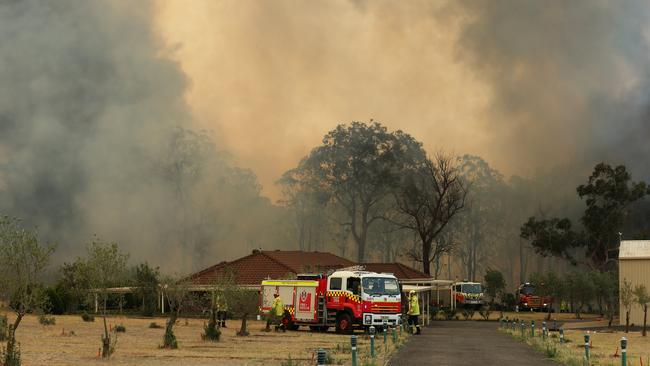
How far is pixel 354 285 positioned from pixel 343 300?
0.98m

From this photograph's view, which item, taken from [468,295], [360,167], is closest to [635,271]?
[468,295]

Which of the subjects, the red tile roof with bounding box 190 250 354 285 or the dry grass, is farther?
the red tile roof with bounding box 190 250 354 285

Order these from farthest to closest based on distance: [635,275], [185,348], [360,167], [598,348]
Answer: [360,167] → [635,275] → [598,348] → [185,348]

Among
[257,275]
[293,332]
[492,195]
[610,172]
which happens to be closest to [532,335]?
[293,332]

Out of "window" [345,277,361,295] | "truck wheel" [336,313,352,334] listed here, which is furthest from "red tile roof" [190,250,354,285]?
"window" [345,277,361,295]

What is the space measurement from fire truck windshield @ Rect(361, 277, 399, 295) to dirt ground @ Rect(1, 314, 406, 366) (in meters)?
3.15

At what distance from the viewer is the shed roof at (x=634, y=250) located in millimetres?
58713

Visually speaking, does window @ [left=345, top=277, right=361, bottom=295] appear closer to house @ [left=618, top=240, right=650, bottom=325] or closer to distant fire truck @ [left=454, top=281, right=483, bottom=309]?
house @ [left=618, top=240, right=650, bottom=325]

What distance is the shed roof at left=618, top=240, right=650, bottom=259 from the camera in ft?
193

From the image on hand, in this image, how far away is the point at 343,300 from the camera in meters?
45.9

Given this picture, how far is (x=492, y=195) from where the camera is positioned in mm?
159250

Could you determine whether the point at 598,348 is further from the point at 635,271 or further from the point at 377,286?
the point at 635,271

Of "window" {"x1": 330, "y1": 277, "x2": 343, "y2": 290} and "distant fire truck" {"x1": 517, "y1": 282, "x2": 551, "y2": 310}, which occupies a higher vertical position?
"window" {"x1": 330, "y1": 277, "x2": 343, "y2": 290}

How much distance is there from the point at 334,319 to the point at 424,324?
56.2 feet
